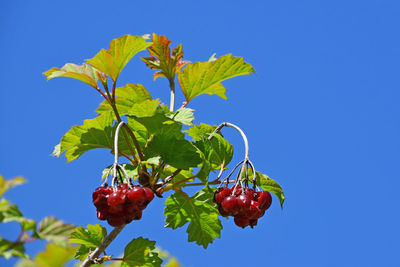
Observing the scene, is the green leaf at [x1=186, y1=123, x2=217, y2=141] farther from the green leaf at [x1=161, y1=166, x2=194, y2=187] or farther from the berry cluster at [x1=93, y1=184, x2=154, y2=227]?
the berry cluster at [x1=93, y1=184, x2=154, y2=227]

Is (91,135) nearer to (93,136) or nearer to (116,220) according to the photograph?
(93,136)

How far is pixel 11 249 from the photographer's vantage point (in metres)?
1.38

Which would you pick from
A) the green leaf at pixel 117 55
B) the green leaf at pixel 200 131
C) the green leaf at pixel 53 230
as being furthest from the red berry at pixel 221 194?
the green leaf at pixel 53 230

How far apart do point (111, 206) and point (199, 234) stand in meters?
0.73

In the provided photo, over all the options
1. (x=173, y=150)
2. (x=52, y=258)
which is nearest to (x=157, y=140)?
(x=173, y=150)

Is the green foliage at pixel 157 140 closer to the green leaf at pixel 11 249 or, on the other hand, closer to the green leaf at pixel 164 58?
the green leaf at pixel 164 58

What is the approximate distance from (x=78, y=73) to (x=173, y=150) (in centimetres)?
58

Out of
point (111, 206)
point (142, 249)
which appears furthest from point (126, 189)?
point (142, 249)

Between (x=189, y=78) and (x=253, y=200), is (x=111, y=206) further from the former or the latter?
(x=189, y=78)

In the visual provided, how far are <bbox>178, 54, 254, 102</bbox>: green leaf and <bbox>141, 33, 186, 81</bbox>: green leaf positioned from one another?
0.15 metres

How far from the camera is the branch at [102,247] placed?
2266mm

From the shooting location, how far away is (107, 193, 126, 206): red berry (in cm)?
211

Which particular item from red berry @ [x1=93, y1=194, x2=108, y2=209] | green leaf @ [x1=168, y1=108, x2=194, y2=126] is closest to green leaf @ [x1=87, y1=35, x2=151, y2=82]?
green leaf @ [x1=168, y1=108, x2=194, y2=126]

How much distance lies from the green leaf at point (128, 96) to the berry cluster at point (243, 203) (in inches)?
23.8
